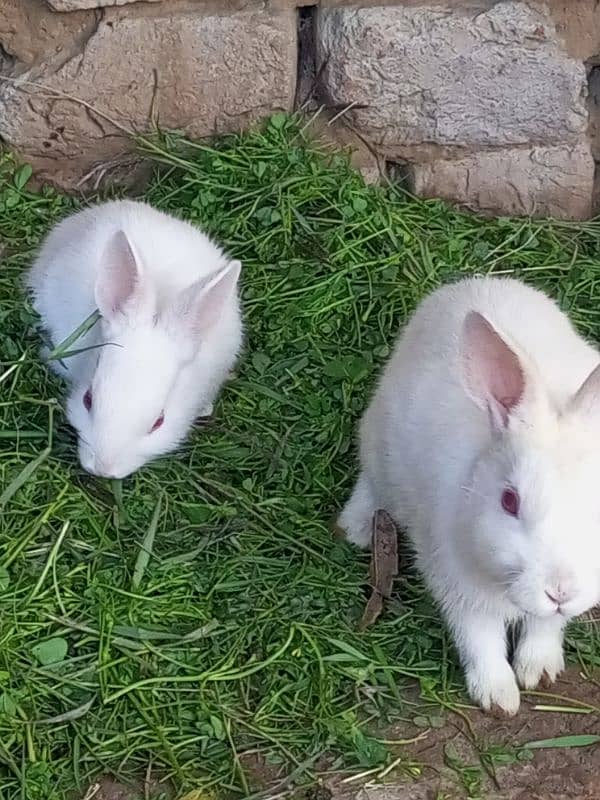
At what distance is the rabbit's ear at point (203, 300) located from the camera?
11.1 ft

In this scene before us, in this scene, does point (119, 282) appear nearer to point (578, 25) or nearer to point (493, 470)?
point (493, 470)

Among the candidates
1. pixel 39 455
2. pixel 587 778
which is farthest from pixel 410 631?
pixel 39 455

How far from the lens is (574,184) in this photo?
14.8 feet

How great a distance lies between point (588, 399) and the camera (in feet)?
8.66

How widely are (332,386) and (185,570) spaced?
0.84 metres

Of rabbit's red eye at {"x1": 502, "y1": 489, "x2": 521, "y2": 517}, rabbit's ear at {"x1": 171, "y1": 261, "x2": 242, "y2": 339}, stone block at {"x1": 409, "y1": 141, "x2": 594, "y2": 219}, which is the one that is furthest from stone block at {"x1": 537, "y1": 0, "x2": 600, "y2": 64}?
rabbit's red eye at {"x1": 502, "y1": 489, "x2": 521, "y2": 517}

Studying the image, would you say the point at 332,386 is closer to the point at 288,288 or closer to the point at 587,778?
the point at 288,288

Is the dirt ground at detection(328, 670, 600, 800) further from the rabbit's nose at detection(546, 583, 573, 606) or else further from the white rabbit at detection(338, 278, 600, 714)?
the rabbit's nose at detection(546, 583, 573, 606)

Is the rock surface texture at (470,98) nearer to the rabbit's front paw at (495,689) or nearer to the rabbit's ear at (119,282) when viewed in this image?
the rabbit's ear at (119,282)

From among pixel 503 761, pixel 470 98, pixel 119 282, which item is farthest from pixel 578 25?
pixel 503 761

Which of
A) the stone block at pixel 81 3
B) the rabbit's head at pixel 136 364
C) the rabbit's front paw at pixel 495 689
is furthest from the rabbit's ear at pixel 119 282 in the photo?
the rabbit's front paw at pixel 495 689

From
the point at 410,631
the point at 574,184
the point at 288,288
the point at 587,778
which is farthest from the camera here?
the point at 574,184

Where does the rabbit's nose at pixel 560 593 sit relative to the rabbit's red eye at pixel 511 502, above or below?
below

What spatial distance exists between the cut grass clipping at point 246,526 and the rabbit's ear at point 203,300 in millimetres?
388
